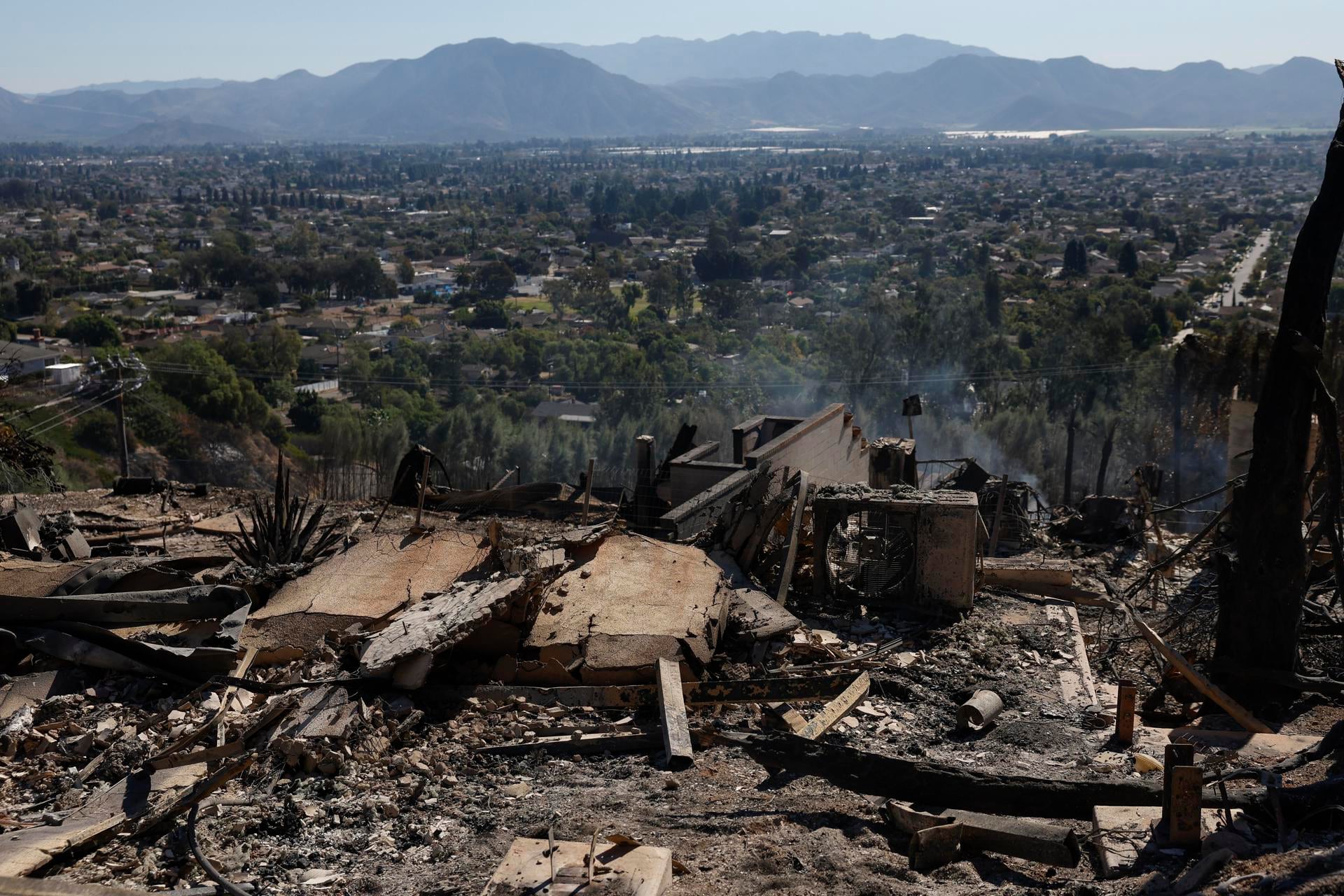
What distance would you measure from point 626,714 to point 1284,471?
3.90m

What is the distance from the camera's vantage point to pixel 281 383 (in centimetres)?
3891

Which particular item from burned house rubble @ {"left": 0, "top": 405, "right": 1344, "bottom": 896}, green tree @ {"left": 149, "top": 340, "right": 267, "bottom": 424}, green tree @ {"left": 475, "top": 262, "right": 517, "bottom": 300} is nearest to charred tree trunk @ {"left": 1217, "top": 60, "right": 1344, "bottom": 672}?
burned house rubble @ {"left": 0, "top": 405, "right": 1344, "bottom": 896}

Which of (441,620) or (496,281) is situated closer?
(441,620)

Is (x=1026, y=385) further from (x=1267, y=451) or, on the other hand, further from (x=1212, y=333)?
(x=1267, y=451)

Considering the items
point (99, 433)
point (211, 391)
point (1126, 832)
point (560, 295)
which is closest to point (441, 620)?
point (1126, 832)

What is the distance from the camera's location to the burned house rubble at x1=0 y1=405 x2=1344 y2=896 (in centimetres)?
441

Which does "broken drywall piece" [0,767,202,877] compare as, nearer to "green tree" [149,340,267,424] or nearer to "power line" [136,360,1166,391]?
"green tree" [149,340,267,424]

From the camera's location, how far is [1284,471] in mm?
6355

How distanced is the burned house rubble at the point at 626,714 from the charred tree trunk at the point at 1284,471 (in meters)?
0.32

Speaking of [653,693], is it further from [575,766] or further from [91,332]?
[91,332]

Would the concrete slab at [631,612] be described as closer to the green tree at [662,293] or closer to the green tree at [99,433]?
the green tree at [99,433]

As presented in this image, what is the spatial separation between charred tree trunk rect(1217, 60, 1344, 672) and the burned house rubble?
1.06 feet

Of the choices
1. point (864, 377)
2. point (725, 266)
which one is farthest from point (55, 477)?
point (725, 266)

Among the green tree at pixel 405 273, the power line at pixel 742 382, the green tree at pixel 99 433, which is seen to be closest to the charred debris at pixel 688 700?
the green tree at pixel 99 433
